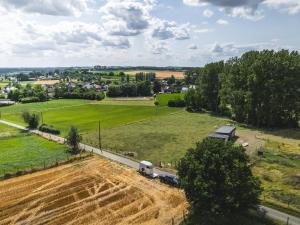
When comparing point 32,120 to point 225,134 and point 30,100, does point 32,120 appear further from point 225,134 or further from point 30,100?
point 30,100

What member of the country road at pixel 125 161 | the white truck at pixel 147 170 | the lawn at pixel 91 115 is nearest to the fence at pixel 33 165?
the country road at pixel 125 161

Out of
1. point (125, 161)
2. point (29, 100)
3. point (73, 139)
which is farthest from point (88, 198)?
point (29, 100)

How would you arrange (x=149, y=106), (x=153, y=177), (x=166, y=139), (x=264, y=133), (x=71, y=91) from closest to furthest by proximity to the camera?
(x=153, y=177)
(x=166, y=139)
(x=264, y=133)
(x=149, y=106)
(x=71, y=91)

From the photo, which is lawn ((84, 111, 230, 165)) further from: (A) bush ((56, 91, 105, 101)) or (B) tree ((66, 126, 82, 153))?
(A) bush ((56, 91, 105, 101))

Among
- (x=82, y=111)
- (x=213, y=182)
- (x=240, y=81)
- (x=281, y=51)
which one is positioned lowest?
(x=82, y=111)

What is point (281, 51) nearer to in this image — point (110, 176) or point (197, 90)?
point (197, 90)

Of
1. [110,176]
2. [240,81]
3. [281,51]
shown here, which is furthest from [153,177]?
[281,51]

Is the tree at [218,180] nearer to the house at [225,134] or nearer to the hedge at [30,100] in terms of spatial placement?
the house at [225,134]

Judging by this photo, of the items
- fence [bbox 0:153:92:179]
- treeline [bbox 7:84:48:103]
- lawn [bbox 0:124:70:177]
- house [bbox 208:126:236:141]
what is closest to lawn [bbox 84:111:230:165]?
house [bbox 208:126:236:141]

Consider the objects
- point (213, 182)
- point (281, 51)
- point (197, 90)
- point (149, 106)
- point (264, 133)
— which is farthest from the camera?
point (149, 106)
